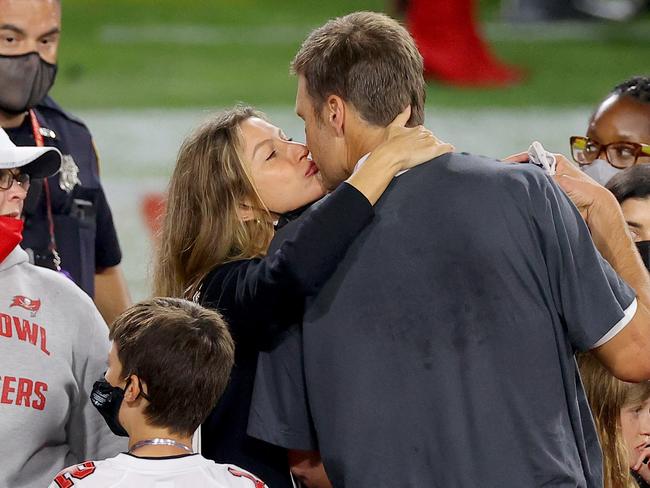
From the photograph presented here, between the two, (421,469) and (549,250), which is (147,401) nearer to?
(421,469)

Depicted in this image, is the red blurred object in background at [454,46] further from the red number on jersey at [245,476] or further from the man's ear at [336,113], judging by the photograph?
the red number on jersey at [245,476]

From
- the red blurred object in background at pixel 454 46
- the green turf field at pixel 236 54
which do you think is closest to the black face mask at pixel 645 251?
the green turf field at pixel 236 54

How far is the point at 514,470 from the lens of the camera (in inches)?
96.8

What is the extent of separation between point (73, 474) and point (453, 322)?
0.79 metres

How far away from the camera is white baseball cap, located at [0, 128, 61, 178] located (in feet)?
9.36

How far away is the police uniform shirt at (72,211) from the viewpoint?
3.81 m

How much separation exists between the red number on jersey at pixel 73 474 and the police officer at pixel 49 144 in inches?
54.4

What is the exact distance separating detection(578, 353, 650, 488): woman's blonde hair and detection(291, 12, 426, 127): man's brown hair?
798mm

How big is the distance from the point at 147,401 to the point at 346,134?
677 millimetres

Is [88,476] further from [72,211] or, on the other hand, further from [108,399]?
[72,211]

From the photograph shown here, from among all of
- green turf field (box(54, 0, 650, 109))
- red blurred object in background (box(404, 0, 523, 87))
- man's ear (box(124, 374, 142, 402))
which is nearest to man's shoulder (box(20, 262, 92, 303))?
man's ear (box(124, 374, 142, 402))

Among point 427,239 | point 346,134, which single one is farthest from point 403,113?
point 427,239

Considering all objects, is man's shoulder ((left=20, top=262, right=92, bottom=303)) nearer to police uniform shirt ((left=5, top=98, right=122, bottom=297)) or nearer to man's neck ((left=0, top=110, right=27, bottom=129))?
police uniform shirt ((left=5, top=98, right=122, bottom=297))

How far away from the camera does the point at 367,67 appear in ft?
8.42
